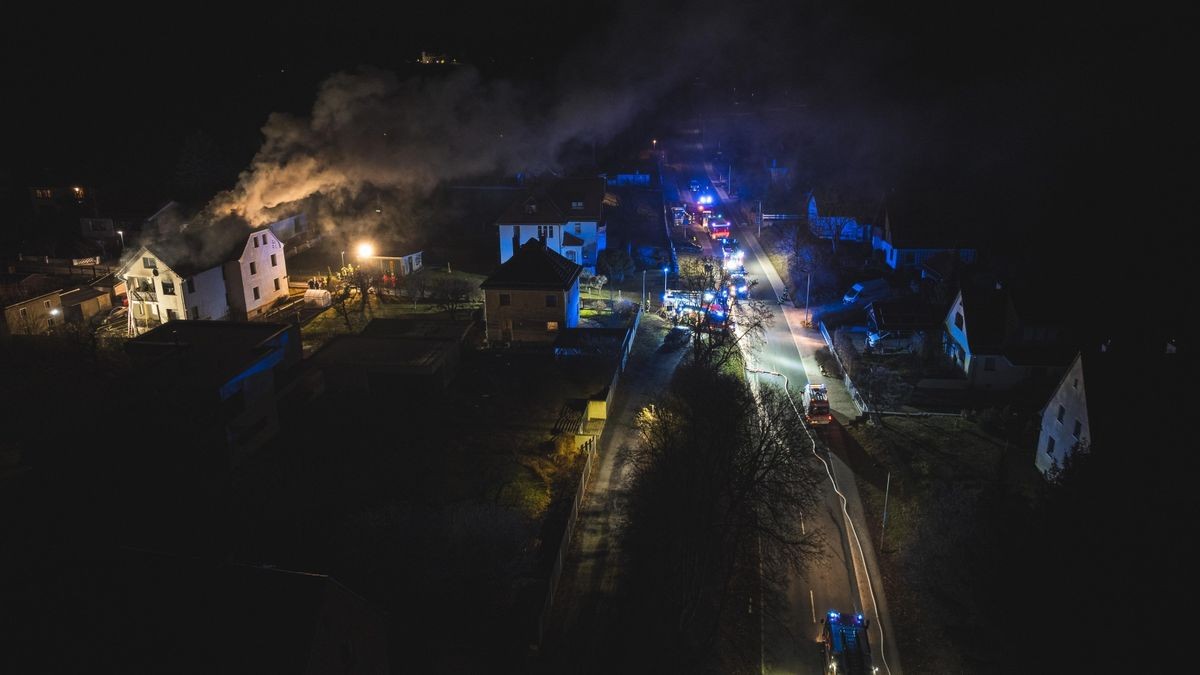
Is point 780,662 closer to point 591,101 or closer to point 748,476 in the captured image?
point 748,476

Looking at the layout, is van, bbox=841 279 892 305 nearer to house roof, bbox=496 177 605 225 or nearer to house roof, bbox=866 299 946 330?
house roof, bbox=866 299 946 330

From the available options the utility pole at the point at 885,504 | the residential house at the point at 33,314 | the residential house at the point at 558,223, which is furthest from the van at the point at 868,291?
the residential house at the point at 33,314

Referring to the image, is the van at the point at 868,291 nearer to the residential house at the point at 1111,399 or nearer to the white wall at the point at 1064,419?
the white wall at the point at 1064,419

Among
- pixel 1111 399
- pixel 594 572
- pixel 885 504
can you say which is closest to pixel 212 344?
pixel 594 572

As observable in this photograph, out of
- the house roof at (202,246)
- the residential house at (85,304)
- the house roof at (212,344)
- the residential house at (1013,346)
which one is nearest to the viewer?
the house roof at (212,344)

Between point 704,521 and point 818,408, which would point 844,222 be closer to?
point 818,408

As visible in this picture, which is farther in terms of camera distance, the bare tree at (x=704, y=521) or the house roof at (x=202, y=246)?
the house roof at (x=202, y=246)
